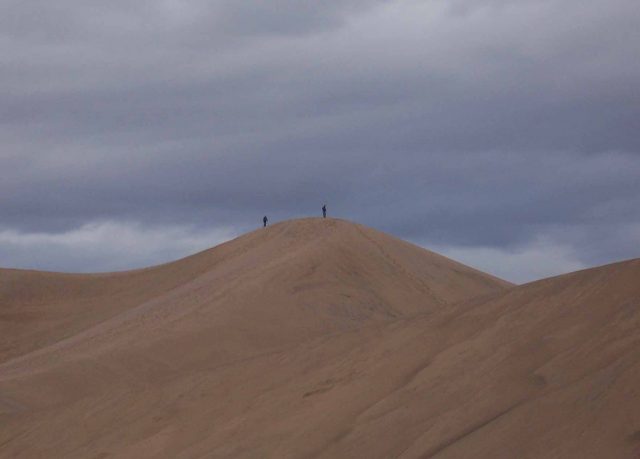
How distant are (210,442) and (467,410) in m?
5.40

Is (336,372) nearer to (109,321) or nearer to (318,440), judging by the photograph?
(318,440)

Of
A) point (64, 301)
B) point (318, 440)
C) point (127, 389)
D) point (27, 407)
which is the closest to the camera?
point (318, 440)

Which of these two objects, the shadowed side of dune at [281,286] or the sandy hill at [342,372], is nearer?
the sandy hill at [342,372]

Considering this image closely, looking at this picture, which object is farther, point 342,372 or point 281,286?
point 281,286

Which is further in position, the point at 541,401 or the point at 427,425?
the point at 427,425

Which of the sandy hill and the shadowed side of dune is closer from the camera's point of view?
the sandy hill

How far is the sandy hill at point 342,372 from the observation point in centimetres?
1512

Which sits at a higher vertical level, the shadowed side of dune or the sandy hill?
the shadowed side of dune

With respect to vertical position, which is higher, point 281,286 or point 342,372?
point 281,286

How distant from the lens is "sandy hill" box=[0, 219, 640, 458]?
15.1 meters

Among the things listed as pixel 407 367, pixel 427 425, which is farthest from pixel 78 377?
pixel 427 425

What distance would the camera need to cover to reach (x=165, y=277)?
159ft

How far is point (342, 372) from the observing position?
68.3 feet

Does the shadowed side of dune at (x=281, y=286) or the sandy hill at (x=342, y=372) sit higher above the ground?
the shadowed side of dune at (x=281, y=286)
